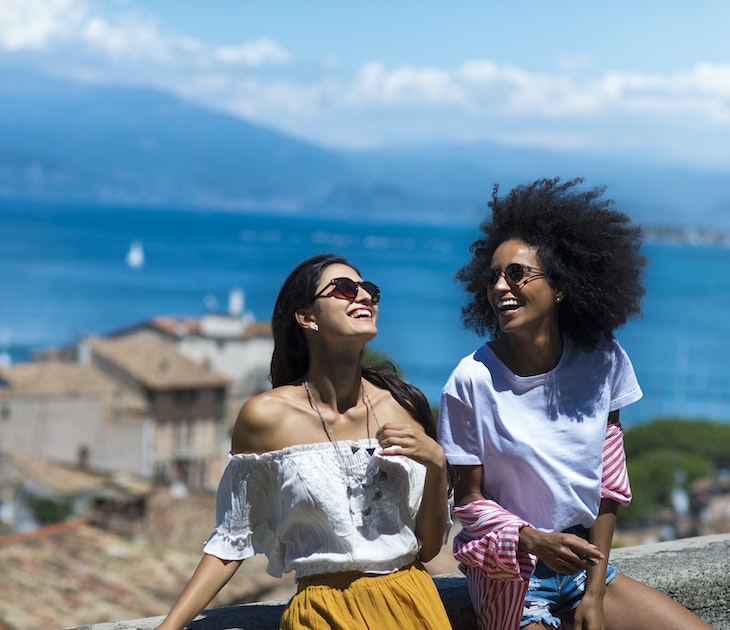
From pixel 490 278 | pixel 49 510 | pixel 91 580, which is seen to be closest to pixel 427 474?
pixel 490 278

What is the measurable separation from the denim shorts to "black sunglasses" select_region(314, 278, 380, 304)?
862 millimetres

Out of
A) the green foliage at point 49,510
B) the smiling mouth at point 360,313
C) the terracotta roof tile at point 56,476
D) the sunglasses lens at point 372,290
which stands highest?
the sunglasses lens at point 372,290

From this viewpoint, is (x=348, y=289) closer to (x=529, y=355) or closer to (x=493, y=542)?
(x=529, y=355)

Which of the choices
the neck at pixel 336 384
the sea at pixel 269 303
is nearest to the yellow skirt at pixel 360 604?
the neck at pixel 336 384

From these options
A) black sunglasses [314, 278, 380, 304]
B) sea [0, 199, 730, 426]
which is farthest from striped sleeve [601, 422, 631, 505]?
sea [0, 199, 730, 426]

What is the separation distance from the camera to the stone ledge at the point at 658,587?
323 centimetres

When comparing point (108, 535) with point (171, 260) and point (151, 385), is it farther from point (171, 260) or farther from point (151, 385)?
point (171, 260)

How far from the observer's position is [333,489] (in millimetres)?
2918

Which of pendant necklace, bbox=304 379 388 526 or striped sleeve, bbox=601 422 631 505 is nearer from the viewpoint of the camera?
pendant necklace, bbox=304 379 388 526

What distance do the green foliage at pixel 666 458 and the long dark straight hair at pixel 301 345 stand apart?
35.3 m

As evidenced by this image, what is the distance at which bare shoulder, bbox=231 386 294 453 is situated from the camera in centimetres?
296

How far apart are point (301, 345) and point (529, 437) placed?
66cm

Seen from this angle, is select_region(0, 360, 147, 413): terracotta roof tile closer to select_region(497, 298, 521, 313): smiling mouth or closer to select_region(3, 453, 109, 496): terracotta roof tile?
select_region(3, 453, 109, 496): terracotta roof tile

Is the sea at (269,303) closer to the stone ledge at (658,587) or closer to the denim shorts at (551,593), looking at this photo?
the stone ledge at (658,587)
